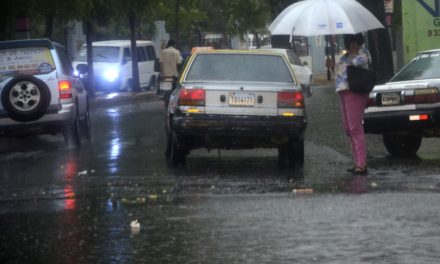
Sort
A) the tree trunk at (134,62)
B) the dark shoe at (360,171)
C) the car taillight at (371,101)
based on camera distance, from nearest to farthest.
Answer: the dark shoe at (360,171) < the car taillight at (371,101) < the tree trunk at (134,62)

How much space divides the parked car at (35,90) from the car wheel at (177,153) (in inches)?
121

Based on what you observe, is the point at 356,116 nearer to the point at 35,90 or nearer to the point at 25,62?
the point at 35,90

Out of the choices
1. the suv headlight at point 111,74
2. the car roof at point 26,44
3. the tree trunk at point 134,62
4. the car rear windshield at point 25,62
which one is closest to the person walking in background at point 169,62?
the car roof at point 26,44

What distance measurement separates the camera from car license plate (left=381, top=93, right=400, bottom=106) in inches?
558

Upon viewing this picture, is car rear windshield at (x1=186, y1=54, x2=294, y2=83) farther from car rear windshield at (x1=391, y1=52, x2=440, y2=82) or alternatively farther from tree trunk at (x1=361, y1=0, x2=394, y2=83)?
tree trunk at (x1=361, y1=0, x2=394, y2=83)

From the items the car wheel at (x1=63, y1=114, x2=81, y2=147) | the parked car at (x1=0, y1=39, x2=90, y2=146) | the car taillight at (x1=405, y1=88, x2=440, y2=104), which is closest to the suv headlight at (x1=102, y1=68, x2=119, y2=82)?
the car wheel at (x1=63, y1=114, x2=81, y2=147)

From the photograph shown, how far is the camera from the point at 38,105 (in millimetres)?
16250

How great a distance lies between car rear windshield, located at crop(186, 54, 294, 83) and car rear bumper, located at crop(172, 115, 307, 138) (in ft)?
2.36

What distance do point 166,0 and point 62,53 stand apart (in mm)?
30023

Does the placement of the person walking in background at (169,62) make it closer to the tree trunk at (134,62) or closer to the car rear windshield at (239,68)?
the tree trunk at (134,62)

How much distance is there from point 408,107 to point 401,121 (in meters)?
0.20

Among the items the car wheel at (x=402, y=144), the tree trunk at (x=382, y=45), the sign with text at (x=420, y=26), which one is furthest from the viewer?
the tree trunk at (x=382, y=45)

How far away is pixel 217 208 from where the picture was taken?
10.0 metres

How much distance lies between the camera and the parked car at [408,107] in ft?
45.6
